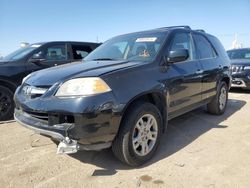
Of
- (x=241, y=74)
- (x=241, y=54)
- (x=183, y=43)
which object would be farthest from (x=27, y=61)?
(x=241, y=54)

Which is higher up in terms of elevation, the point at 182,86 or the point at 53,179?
the point at 182,86

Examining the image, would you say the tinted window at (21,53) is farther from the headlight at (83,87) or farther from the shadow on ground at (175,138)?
the headlight at (83,87)

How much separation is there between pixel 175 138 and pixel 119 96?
1803 mm

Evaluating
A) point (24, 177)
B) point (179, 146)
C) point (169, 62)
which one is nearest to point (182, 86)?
point (169, 62)

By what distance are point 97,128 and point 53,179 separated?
84 cm

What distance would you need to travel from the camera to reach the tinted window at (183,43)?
13.5ft

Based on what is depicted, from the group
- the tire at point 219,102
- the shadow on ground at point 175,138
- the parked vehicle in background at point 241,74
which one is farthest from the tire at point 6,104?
the parked vehicle in background at point 241,74

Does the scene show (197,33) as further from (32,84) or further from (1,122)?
(1,122)

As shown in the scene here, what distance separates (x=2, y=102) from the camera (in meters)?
5.49

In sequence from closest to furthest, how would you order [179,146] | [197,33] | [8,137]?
[179,146]
[8,137]
[197,33]

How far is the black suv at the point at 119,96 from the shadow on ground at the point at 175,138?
0.26 m

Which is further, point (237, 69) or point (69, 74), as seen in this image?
point (237, 69)

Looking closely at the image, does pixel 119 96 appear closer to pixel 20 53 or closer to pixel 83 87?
pixel 83 87

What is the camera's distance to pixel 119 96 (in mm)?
2922
